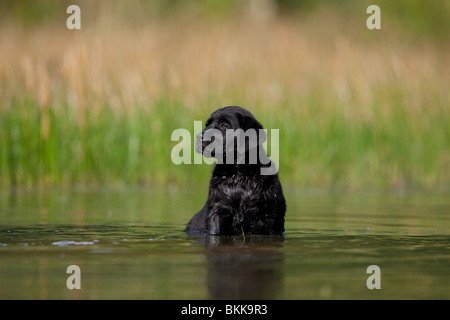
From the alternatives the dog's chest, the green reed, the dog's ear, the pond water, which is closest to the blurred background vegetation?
the green reed

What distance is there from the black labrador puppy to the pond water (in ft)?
0.83

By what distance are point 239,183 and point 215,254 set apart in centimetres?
140

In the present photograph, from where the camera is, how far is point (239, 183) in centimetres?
802

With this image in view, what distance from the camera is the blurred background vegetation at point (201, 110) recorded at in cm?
1440

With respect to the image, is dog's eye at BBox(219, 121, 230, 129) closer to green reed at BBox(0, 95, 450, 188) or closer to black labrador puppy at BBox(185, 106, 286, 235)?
black labrador puppy at BBox(185, 106, 286, 235)

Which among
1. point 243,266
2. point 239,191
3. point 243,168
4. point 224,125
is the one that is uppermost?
point 224,125

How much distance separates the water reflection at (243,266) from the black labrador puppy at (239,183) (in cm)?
22

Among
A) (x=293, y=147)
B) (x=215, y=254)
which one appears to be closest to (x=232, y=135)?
(x=215, y=254)

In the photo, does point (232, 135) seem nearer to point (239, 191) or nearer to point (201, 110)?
point (239, 191)

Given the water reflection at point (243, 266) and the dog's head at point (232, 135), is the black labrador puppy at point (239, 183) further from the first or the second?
the water reflection at point (243, 266)

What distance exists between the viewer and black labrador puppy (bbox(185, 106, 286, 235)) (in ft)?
26.1
